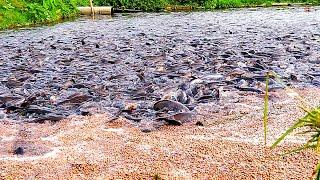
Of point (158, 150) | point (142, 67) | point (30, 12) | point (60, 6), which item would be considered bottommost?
point (158, 150)

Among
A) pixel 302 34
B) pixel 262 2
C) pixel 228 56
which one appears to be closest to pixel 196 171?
pixel 228 56

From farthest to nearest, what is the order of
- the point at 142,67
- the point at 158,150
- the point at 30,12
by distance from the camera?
the point at 30,12
the point at 142,67
the point at 158,150

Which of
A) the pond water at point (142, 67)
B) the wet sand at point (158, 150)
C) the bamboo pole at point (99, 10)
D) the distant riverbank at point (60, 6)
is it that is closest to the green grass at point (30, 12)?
the distant riverbank at point (60, 6)

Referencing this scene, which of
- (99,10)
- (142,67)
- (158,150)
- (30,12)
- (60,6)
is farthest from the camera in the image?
(99,10)

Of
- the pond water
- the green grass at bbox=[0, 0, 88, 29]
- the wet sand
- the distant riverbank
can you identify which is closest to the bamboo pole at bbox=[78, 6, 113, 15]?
the distant riverbank

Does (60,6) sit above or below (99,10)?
above

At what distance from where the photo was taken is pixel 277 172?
6.11 metres

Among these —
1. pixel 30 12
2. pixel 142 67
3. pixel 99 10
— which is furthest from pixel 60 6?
pixel 142 67

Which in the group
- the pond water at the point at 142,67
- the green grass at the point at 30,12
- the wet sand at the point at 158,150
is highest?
the green grass at the point at 30,12

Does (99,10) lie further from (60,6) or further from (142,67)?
(142,67)

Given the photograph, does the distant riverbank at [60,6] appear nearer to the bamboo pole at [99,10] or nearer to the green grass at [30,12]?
the green grass at [30,12]

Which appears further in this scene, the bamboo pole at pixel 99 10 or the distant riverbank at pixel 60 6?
the bamboo pole at pixel 99 10

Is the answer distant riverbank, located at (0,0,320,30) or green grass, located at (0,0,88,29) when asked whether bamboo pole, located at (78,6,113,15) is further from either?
green grass, located at (0,0,88,29)

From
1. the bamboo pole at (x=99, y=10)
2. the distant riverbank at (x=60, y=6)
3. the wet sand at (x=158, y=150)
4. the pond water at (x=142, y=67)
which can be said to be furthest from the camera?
the bamboo pole at (x=99, y=10)
